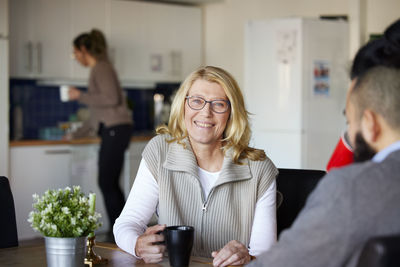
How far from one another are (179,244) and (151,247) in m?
0.23

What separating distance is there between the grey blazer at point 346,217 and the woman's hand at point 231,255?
54cm

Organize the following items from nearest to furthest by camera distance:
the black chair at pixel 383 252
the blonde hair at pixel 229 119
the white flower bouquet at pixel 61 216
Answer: the black chair at pixel 383 252 → the white flower bouquet at pixel 61 216 → the blonde hair at pixel 229 119

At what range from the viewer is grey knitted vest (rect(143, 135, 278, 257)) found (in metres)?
2.03

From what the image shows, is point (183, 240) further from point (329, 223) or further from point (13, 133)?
point (13, 133)

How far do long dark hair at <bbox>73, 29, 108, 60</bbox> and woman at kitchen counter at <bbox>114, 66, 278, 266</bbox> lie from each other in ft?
9.40

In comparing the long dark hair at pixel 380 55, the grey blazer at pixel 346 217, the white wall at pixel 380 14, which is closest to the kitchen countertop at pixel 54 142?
the white wall at pixel 380 14

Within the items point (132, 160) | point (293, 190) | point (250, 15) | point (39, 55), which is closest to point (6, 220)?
point (293, 190)

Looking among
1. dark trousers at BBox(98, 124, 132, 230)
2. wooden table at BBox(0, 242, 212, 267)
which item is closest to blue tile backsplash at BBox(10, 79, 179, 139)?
dark trousers at BBox(98, 124, 132, 230)

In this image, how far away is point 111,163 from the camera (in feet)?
16.4

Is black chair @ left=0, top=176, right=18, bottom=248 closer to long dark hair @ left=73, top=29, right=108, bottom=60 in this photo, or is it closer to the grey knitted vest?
the grey knitted vest

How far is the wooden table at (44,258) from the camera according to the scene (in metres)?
1.67

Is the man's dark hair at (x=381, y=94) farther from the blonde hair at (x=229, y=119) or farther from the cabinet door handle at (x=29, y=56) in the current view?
the cabinet door handle at (x=29, y=56)

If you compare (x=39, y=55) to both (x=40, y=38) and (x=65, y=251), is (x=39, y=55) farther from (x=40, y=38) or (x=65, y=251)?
(x=65, y=251)

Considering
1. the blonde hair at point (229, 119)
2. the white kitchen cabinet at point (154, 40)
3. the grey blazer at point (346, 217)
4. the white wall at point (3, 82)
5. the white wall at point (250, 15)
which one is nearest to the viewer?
the grey blazer at point (346, 217)
